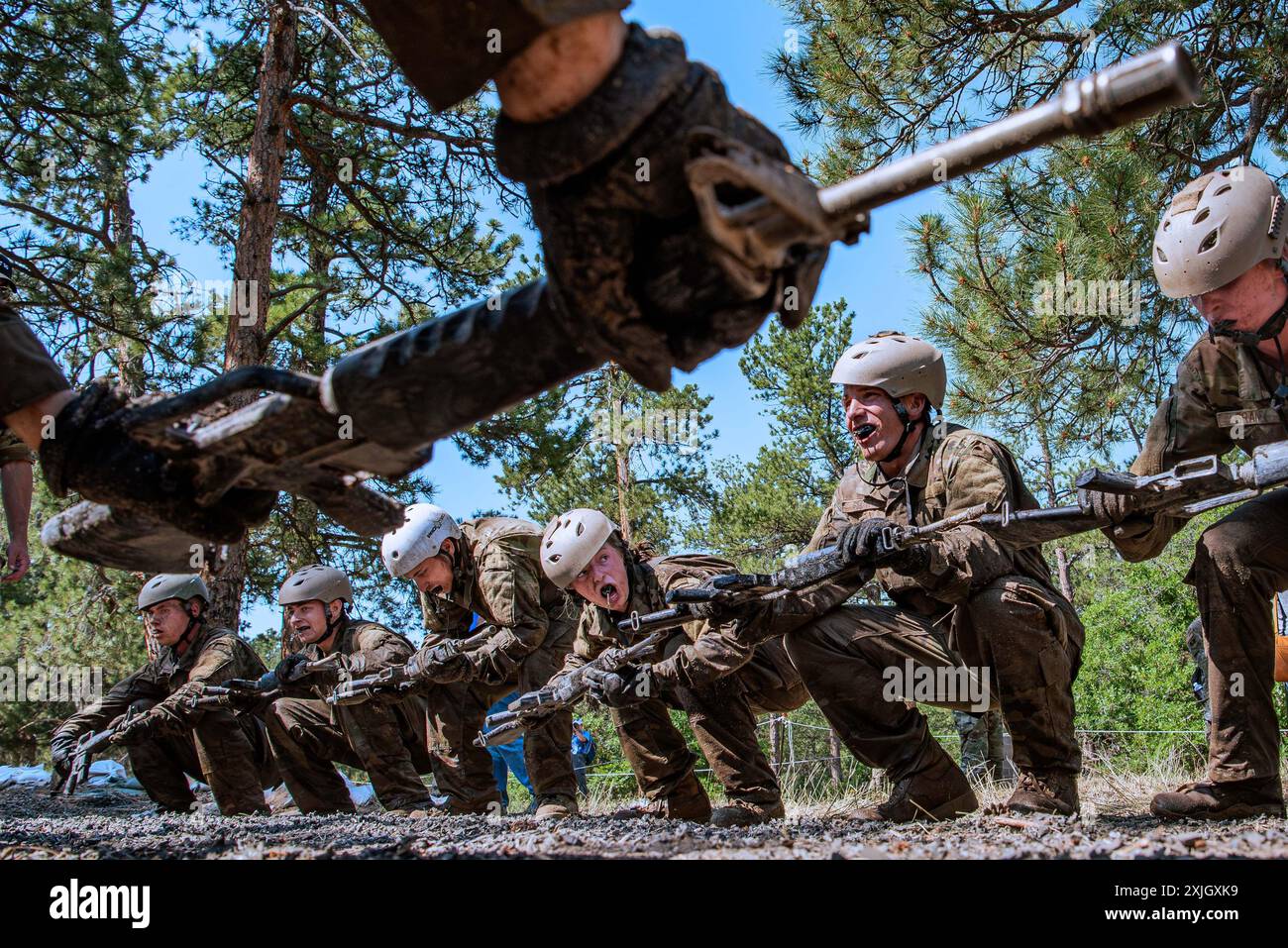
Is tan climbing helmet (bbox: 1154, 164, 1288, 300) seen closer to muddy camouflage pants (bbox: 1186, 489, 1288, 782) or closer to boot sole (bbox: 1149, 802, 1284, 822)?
muddy camouflage pants (bbox: 1186, 489, 1288, 782)

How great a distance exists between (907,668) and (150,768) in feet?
20.1

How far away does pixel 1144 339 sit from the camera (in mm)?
8586

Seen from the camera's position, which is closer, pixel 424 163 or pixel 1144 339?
pixel 1144 339

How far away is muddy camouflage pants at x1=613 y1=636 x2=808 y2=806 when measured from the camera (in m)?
5.71

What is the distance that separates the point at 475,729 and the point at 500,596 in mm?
1178

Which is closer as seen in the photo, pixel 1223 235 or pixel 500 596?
pixel 1223 235

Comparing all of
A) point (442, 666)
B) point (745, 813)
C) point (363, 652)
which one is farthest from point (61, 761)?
point (745, 813)

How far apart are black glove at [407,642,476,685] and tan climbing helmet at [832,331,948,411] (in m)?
3.16

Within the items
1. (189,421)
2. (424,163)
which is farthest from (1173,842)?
(424,163)

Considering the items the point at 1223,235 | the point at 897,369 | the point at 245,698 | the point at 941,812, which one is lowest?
the point at 941,812

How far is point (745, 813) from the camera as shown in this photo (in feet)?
18.1

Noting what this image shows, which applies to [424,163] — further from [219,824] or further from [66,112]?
[219,824]

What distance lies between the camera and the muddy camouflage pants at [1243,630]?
3.77 m

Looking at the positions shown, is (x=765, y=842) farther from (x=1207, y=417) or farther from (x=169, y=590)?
(x=169, y=590)
